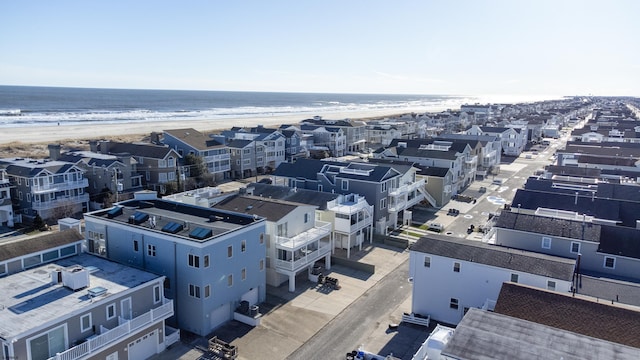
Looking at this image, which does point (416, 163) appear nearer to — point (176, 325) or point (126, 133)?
point (176, 325)

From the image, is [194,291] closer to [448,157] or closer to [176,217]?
[176,217]

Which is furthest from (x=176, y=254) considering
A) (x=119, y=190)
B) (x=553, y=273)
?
(x=119, y=190)

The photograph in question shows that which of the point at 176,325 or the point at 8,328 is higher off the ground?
the point at 8,328

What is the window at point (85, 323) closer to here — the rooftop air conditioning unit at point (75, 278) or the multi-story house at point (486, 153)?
the rooftop air conditioning unit at point (75, 278)

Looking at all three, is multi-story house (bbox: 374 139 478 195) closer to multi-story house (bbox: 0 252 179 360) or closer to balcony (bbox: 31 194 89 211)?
balcony (bbox: 31 194 89 211)

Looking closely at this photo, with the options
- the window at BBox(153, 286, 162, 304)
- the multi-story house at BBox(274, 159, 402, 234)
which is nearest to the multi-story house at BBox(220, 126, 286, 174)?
the multi-story house at BBox(274, 159, 402, 234)

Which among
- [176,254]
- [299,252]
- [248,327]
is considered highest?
[176,254]

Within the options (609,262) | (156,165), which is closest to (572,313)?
(609,262)
